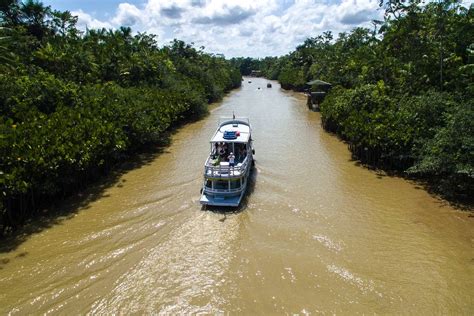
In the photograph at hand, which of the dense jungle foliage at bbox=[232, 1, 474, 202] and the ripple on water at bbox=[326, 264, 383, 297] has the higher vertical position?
the dense jungle foliage at bbox=[232, 1, 474, 202]

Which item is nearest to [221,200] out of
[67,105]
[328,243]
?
[328,243]

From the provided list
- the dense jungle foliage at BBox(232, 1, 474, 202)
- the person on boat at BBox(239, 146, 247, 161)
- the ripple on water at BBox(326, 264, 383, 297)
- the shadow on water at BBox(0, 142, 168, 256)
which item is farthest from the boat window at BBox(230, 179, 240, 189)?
the dense jungle foliage at BBox(232, 1, 474, 202)

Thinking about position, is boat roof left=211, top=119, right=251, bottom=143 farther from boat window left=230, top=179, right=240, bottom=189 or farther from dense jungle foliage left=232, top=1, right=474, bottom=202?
dense jungle foliage left=232, top=1, right=474, bottom=202

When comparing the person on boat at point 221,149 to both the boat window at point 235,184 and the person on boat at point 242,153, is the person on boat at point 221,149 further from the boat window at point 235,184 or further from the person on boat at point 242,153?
the boat window at point 235,184

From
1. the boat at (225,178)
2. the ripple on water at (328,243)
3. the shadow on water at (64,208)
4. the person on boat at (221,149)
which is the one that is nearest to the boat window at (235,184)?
the boat at (225,178)

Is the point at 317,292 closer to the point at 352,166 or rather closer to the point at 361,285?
the point at 361,285
